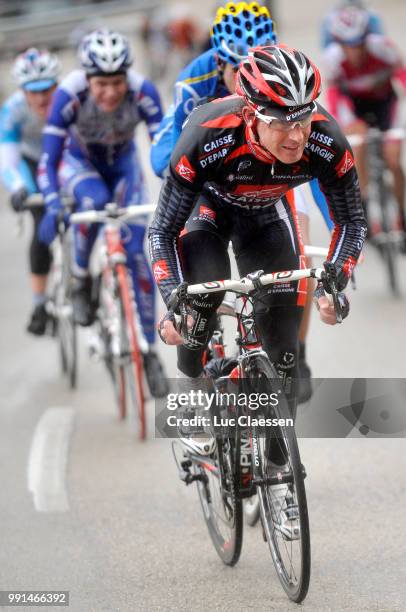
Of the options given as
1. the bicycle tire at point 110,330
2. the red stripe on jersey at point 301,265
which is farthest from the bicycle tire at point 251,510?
the bicycle tire at point 110,330

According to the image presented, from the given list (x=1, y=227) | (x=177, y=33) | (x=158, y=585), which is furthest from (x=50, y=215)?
(x=177, y=33)

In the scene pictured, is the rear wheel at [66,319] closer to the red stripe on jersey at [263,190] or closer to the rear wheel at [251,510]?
the rear wheel at [251,510]

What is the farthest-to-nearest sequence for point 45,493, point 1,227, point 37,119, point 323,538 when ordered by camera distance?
point 1,227, point 37,119, point 45,493, point 323,538

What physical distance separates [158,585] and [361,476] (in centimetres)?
164

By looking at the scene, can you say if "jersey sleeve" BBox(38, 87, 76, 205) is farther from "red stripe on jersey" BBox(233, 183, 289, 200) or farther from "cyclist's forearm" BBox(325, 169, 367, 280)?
"cyclist's forearm" BBox(325, 169, 367, 280)

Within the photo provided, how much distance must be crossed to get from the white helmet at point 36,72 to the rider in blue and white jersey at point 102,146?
3.92 feet

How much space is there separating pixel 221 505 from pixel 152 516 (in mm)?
797

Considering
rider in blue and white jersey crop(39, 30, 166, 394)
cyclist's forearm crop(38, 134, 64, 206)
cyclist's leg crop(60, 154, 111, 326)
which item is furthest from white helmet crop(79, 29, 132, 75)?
cyclist's leg crop(60, 154, 111, 326)

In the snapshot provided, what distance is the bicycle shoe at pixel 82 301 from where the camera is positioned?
7922mm

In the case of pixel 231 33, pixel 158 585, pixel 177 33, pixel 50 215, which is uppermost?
pixel 177 33

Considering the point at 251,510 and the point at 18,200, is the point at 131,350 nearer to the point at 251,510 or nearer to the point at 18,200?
the point at 18,200

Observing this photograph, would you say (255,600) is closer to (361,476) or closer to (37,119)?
(361,476)

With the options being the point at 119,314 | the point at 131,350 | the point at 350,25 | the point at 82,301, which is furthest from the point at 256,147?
the point at 350,25

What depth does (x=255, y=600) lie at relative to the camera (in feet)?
15.4
